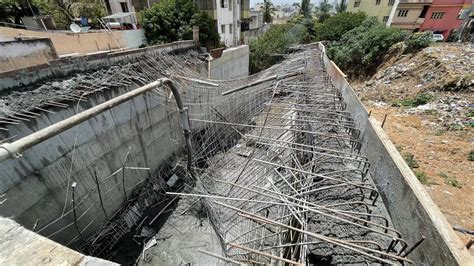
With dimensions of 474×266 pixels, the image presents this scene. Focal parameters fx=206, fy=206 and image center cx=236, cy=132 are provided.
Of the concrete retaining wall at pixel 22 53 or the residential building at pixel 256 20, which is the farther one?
the residential building at pixel 256 20

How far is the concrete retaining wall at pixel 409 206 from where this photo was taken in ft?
8.14

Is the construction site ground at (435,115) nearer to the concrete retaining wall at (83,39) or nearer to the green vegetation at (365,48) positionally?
the green vegetation at (365,48)

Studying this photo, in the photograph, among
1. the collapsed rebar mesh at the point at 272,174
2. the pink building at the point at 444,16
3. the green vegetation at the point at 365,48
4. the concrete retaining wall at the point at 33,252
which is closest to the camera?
the concrete retaining wall at the point at 33,252

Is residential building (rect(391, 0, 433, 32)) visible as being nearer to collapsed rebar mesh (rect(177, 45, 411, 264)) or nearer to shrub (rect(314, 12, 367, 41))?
shrub (rect(314, 12, 367, 41))

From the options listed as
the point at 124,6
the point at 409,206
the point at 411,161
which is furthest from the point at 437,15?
the point at 124,6

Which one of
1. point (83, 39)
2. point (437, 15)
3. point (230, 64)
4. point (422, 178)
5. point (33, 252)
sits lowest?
point (422, 178)

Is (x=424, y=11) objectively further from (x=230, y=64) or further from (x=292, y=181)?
(x=292, y=181)

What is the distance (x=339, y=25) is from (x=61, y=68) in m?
21.0

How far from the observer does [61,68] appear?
5344 millimetres

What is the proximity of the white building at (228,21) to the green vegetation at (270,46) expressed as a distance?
114 inches

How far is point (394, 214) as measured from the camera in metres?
3.70

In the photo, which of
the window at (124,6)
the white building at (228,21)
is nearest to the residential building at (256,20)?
the white building at (228,21)

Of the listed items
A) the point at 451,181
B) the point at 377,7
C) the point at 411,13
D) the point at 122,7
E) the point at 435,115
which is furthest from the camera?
the point at 377,7

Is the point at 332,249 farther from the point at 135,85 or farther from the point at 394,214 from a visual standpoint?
the point at 135,85
